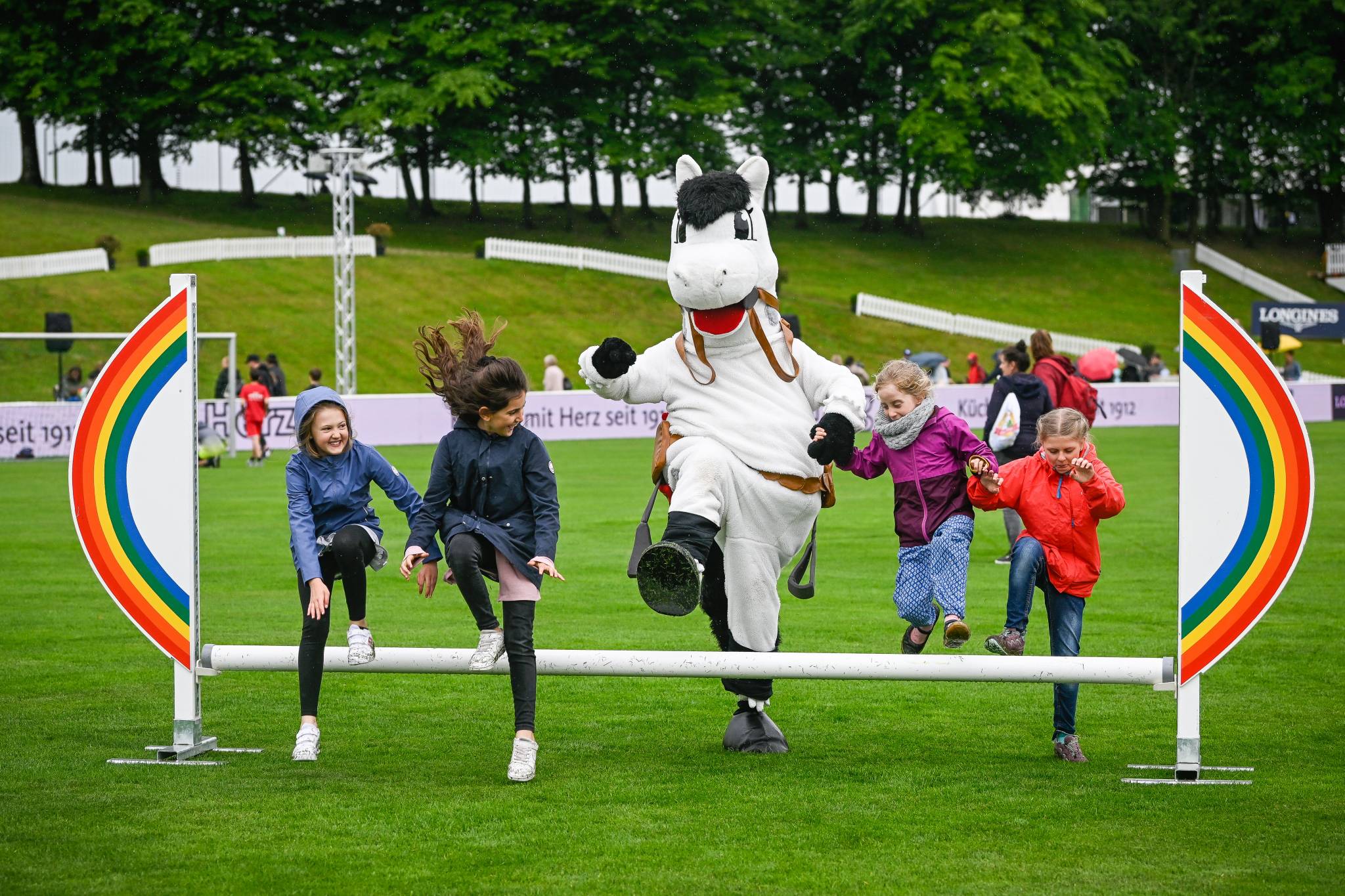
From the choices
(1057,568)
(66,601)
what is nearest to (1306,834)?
(1057,568)

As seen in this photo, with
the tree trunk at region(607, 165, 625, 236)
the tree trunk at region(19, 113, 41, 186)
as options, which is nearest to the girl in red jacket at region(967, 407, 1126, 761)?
the tree trunk at region(607, 165, 625, 236)

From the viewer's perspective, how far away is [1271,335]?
32.8 m

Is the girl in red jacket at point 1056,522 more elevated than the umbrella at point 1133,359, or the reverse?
the umbrella at point 1133,359

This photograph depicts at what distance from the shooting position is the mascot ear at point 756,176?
679 cm

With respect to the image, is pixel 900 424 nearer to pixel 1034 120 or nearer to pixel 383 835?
pixel 383 835

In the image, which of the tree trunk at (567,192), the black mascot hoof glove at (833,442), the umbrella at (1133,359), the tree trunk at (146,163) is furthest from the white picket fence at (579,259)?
the black mascot hoof glove at (833,442)

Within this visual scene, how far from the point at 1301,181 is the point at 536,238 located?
96.4ft

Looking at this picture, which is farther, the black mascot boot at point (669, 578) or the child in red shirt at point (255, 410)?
the child in red shirt at point (255, 410)

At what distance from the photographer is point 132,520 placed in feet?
20.8

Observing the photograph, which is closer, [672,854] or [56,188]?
[672,854]

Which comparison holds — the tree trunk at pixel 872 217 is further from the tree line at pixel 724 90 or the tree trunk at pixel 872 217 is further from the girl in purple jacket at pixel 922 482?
the girl in purple jacket at pixel 922 482

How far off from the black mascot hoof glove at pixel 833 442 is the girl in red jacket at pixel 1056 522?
Answer: 58 cm

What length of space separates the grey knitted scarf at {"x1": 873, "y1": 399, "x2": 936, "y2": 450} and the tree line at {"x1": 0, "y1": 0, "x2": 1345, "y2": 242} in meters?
40.6

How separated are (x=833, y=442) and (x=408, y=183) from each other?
153ft
